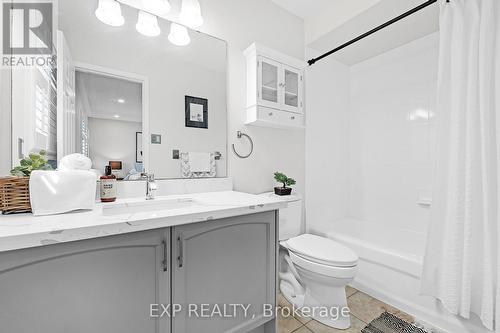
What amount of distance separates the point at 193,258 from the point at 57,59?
118cm

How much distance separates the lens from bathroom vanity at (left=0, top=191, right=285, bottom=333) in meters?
0.64

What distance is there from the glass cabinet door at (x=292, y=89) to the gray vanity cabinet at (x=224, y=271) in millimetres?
1088

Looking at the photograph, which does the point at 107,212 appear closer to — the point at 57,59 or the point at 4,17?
the point at 57,59

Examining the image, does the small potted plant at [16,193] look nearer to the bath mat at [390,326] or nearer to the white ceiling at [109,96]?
the white ceiling at [109,96]

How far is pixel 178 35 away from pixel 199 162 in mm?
843

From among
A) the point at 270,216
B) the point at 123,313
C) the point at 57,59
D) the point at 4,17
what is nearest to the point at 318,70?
the point at 270,216

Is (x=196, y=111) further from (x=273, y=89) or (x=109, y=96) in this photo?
(x=273, y=89)

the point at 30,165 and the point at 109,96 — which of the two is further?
the point at 109,96

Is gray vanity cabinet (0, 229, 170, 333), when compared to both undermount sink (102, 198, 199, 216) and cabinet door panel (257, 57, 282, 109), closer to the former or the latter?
undermount sink (102, 198, 199, 216)

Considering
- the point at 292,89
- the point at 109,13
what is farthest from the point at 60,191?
the point at 292,89

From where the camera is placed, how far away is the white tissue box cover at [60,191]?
804 millimetres

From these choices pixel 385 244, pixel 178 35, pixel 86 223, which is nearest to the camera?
pixel 86 223

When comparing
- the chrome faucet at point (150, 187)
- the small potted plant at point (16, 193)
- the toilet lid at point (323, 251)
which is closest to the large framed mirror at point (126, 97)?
the chrome faucet at point (150, 187)

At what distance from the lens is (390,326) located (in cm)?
140
